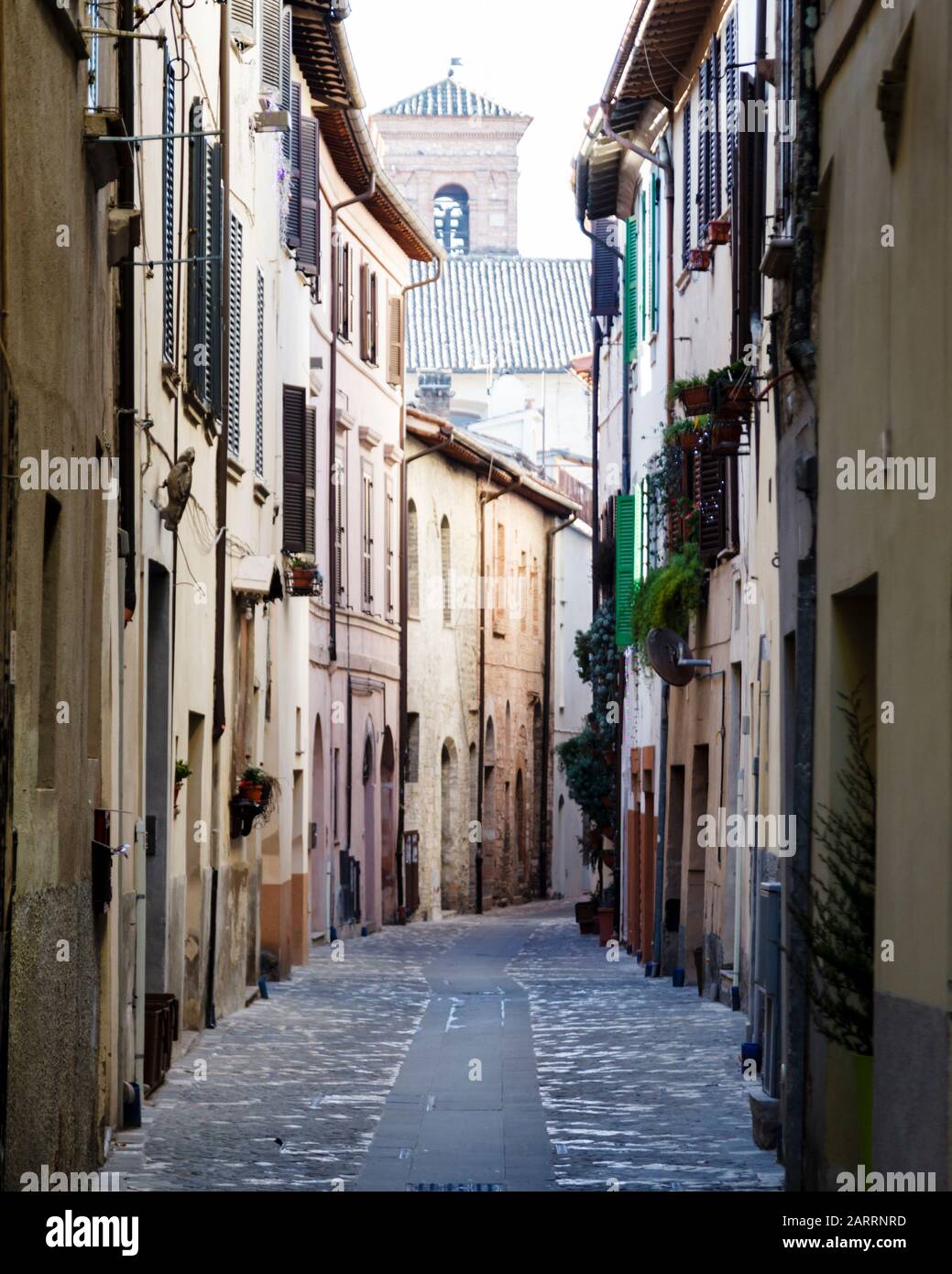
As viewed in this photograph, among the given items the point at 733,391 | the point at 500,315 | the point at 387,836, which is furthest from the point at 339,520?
the point at 500,315

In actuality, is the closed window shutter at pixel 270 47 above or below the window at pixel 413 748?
above

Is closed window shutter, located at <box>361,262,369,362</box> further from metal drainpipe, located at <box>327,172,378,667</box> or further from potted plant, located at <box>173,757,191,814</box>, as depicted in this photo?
potted plant, located at <box>173,757,191,814</box>

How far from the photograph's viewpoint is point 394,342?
35.3 m

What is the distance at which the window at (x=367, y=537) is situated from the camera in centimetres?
3192

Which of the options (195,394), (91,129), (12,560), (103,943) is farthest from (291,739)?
(12,560)

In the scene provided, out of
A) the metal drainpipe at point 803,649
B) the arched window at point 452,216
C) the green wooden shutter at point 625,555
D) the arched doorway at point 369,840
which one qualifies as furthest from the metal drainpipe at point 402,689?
the arched window at point 452,216

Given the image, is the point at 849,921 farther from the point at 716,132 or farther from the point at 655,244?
the point at 655,244

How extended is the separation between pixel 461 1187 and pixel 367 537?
75.7ft

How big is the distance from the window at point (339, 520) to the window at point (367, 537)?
1.62 meters

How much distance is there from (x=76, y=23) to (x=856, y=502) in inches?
144

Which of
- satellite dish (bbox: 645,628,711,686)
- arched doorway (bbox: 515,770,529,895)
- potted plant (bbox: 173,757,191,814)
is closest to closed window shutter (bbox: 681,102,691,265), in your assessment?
satellite dish (bbox: 645,628,711,686)

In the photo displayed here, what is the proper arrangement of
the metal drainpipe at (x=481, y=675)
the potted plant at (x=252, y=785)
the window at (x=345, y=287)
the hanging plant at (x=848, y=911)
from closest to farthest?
the hanging plant at (x=848, y=911), the potted plant at (x=252, y=785), the window at (x=345, y=287), the metal drainpipe at (x=481, y=675)

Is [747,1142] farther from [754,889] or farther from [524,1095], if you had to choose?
[754,889]

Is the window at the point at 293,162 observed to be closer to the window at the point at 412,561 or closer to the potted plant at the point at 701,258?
the potted plant at the point at 701,258
